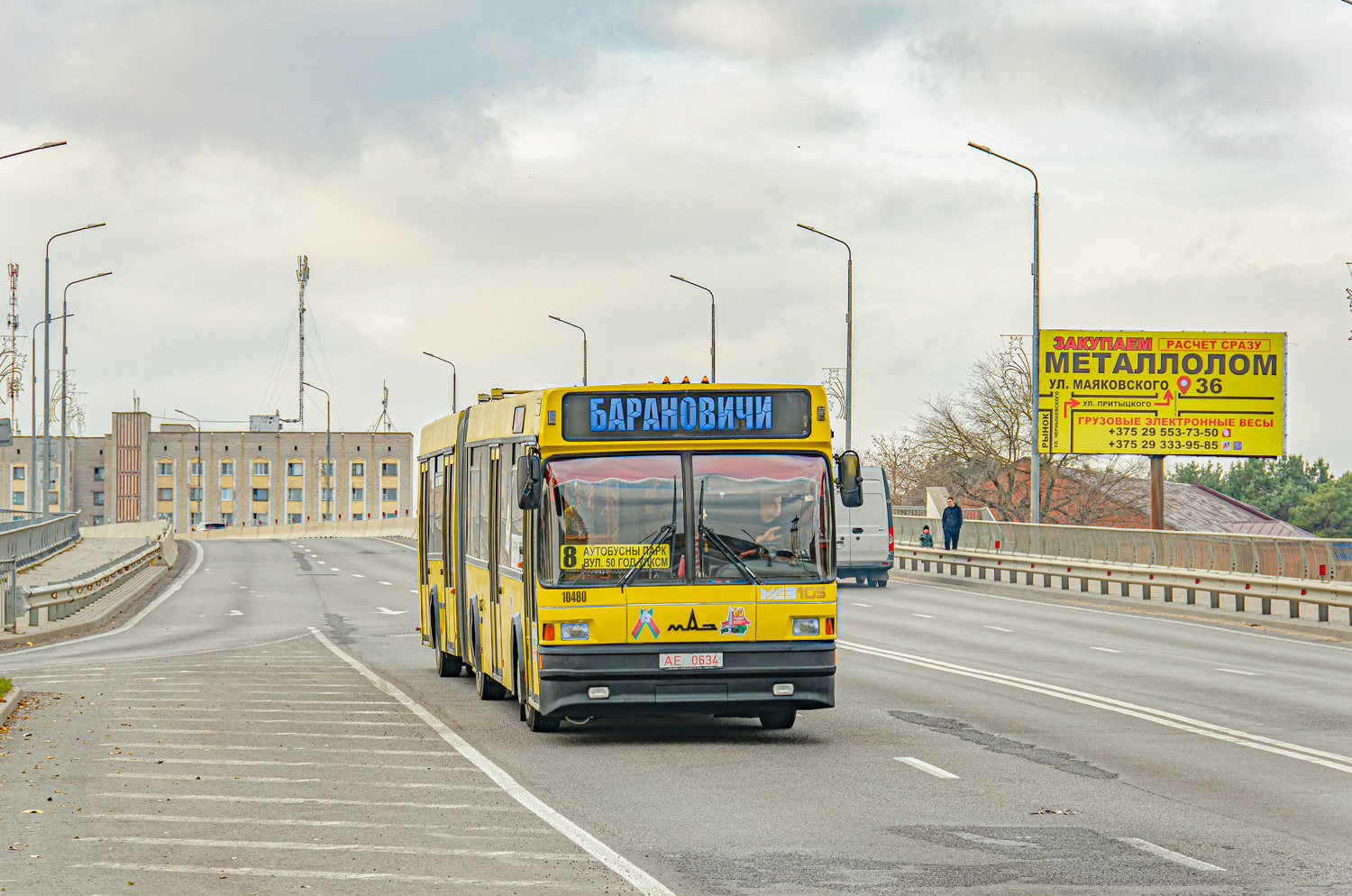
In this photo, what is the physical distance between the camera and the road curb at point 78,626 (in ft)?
87.2

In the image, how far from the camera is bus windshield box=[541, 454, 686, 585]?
12602 millimetres

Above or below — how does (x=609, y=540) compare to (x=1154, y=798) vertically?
above

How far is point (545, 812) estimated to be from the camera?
9789 mm

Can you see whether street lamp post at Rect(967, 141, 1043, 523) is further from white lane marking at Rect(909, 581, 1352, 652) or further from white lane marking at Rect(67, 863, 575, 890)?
white lane marking at Rect(67, 863, 575, 890)

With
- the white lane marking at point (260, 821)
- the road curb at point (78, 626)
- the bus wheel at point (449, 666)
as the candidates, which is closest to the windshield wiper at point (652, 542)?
the white lane marking at point (260, 821)

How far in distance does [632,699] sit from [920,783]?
8.33 feet

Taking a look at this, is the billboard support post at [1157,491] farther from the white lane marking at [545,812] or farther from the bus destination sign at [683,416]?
the bus destination sign at [683,416]

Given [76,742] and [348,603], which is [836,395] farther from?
[76,742]

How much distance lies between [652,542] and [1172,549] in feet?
73.1

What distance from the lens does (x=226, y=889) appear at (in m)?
7.70

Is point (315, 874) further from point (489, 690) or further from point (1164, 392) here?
point (1164, 392)

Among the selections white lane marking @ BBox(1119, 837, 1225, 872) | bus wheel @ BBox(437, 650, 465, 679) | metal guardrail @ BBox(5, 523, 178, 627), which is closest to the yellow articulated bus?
white lane marking @ BBox(1119, 837, 1225, 872)

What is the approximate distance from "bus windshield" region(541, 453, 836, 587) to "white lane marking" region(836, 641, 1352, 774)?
3.43 metres

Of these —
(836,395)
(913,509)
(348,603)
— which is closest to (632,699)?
(348,603)
